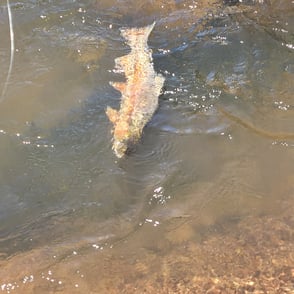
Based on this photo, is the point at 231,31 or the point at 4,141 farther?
the point at 231,31

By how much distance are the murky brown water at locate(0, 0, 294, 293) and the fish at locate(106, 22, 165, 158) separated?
5.8 inches

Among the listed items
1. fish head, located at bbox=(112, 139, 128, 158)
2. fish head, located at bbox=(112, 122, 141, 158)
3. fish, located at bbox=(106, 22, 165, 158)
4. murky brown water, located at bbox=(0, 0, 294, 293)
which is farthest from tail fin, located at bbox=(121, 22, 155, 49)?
fish head, located at bbox=(112, 139, 128, 158)

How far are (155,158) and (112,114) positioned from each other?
83cm

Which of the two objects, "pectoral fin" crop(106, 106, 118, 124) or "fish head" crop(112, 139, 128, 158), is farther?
"pectoral fin" crop(106, 106, 118, 124)

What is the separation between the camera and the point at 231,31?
Result: 24.0ft

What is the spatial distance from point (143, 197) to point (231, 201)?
2.95ft

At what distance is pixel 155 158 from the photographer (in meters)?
5.46

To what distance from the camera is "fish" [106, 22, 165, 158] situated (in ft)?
18.2

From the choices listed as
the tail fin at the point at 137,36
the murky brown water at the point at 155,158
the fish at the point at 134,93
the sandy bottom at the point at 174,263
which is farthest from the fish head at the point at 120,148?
the tail fin at the point at 137,36

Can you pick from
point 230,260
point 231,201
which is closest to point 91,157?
point 231,201

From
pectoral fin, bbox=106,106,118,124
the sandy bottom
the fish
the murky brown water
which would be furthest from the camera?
pectoral fin, bbox=106,106,118,124

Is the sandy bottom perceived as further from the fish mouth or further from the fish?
the fish

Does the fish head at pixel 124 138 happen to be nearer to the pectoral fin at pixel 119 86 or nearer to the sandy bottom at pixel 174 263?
the pectoral fin at pixel 119 86

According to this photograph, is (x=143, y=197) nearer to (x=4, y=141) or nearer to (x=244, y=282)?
(x=244, y=282)
